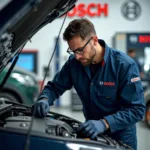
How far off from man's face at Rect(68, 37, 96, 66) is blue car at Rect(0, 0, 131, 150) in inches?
7.0

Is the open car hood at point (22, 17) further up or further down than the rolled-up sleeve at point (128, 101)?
further up

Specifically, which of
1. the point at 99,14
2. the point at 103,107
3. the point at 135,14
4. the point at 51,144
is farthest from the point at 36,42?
the point at 51,144

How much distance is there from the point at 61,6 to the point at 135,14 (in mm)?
7343

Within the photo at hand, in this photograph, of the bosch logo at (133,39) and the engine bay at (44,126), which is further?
the bosch logo at (133,39)

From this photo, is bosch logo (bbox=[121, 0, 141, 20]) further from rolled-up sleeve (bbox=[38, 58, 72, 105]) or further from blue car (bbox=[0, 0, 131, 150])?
blue car (bbox=[0, 0, 131, 150])

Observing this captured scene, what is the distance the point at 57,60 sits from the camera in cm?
843

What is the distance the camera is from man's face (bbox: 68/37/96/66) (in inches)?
66.1

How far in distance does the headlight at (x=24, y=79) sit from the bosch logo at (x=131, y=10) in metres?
4.47

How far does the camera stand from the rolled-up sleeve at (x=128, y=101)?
5.50ft

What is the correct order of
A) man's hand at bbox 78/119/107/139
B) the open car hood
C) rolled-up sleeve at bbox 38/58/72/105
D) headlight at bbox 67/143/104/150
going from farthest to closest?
rolled-up sleeve at bbox 38/58/72/105 < man's hand at bbox 78/119/107/139 < headlight at bbox 67/143/104/150 < the open car hood

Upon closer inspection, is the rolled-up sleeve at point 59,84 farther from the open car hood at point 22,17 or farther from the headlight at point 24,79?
the headlight at point 24,79

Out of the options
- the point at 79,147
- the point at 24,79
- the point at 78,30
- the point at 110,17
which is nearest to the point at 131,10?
the point at 110,17

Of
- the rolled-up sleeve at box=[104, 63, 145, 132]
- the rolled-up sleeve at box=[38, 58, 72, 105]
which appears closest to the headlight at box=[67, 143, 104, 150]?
the rolled-up sleeve at box=[104, 63, 145, 132]

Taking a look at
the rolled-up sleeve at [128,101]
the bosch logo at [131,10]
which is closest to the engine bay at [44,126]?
the rolled-up sleeve at [128,101]
